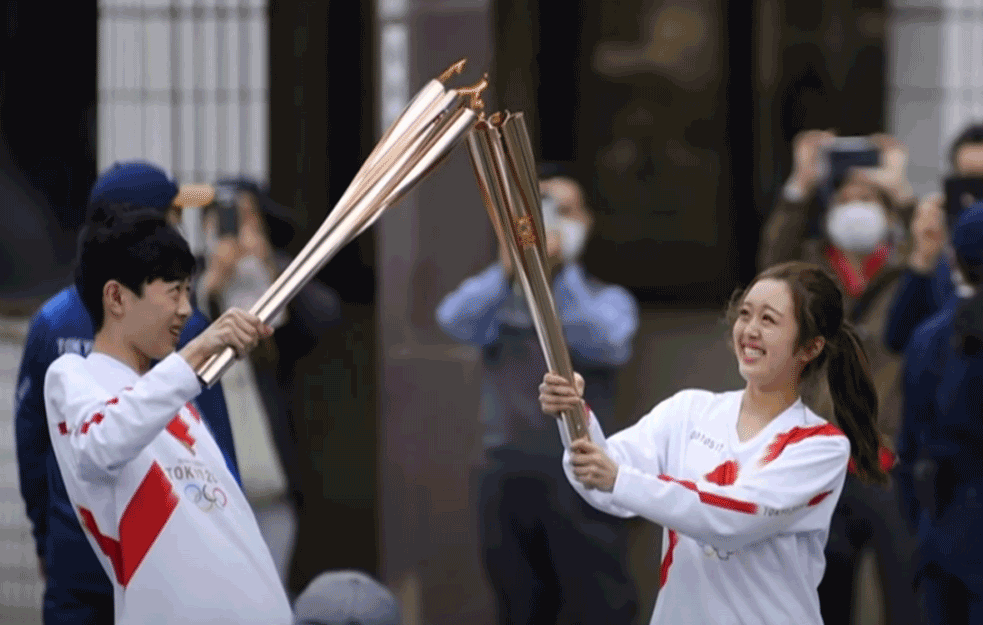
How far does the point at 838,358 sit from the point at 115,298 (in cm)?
134

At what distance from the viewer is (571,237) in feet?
21.9

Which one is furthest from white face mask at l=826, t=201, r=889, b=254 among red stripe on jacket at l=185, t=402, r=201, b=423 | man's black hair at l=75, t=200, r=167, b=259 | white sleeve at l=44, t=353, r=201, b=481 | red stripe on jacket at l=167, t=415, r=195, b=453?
white sleeve at l=44, t=353, r=201, b=481

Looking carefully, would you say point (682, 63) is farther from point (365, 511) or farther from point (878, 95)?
point (365, 511)

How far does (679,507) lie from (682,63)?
3892 millimetres

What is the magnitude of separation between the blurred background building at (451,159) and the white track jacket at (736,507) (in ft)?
10.7

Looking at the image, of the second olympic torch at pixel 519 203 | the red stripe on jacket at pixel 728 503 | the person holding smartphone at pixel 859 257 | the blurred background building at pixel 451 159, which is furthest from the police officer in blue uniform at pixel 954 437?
the second olympic torch at pixel 519 203

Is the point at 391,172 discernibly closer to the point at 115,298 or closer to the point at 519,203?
the point at 519,203

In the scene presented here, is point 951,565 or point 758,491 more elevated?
point 758,491

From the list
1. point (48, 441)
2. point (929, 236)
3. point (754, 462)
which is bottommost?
point (48, 441)

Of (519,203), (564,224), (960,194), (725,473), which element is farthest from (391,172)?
(960,194)

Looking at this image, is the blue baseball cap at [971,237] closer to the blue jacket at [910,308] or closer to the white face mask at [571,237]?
the blue jacket at [910,308]

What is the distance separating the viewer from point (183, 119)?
25.3ft

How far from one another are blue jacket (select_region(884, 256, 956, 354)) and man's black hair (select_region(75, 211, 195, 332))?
119 inches

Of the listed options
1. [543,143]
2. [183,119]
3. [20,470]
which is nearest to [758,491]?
[20,470]
